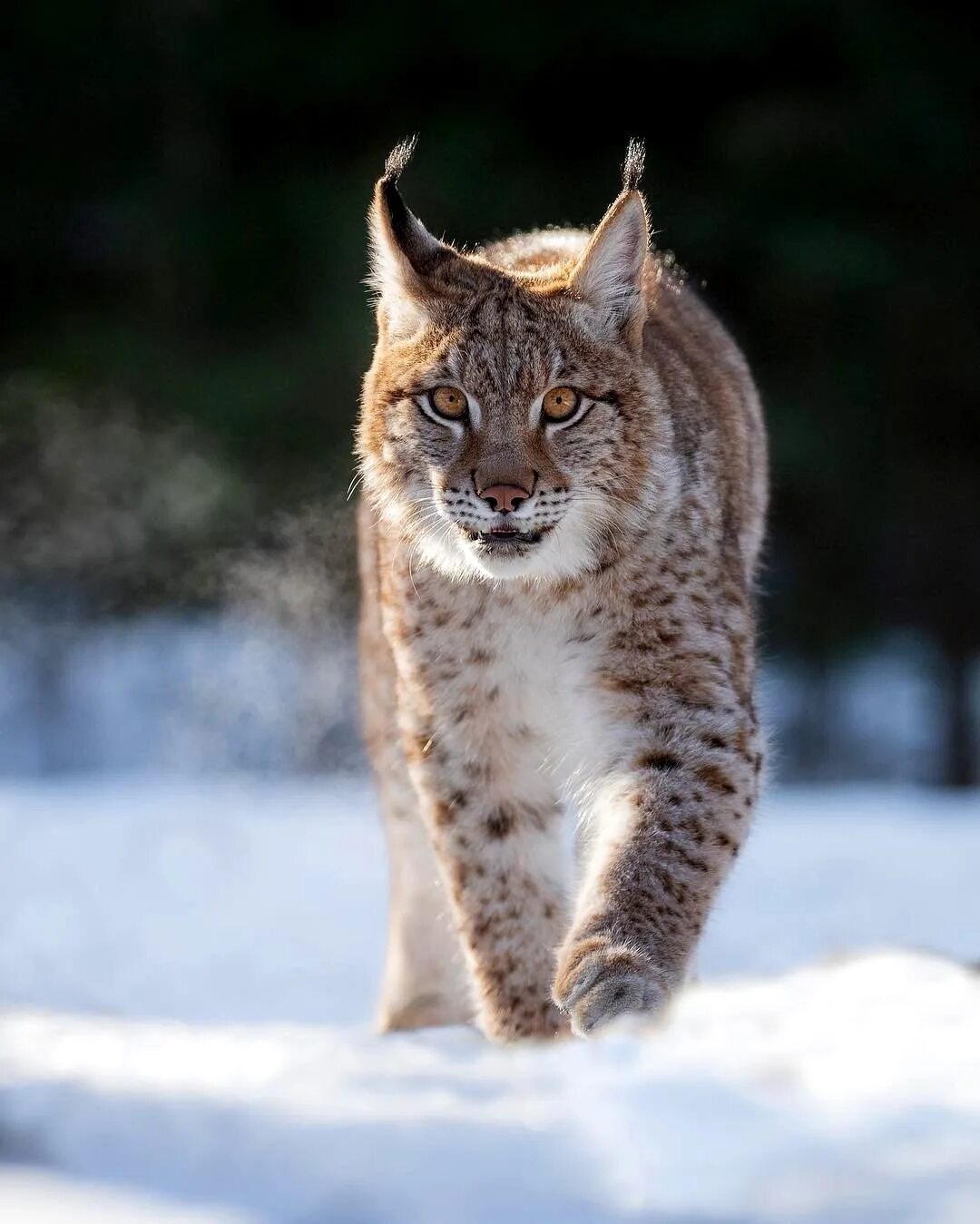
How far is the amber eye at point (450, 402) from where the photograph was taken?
3.63 metres

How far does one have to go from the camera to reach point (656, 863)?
3.38 metres

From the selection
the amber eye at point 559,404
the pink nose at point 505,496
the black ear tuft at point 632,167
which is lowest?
the pink nose at point 505,496

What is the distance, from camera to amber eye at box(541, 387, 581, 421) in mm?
3605

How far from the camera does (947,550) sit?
11.5 m

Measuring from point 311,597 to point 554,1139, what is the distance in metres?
9.04

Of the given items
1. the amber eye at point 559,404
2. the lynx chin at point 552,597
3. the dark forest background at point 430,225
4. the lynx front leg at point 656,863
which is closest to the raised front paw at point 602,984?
the lynx front leg at point 656,863

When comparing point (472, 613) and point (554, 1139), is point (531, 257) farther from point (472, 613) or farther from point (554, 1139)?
point (554, 1139)

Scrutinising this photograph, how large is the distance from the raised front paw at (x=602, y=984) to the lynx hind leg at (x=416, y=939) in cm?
140

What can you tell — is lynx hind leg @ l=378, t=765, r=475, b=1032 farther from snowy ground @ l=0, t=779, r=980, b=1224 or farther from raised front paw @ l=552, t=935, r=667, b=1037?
raised front paw @ l=552, t=935, r=667, b=1037

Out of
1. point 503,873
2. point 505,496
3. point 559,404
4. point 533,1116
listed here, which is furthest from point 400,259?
point 533,1116

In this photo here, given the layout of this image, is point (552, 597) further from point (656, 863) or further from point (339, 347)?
point (339, 347)

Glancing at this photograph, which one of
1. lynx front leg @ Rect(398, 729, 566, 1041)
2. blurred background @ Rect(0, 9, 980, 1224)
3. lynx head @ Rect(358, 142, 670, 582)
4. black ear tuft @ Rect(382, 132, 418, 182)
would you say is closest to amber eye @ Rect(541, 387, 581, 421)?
lynx head @ Rect(358, 142, 670, 582)

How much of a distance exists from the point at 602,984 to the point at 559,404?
1.13 metres

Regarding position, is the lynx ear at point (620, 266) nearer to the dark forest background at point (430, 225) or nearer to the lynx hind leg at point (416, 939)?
the lynx hind leg at point (416, 939)
